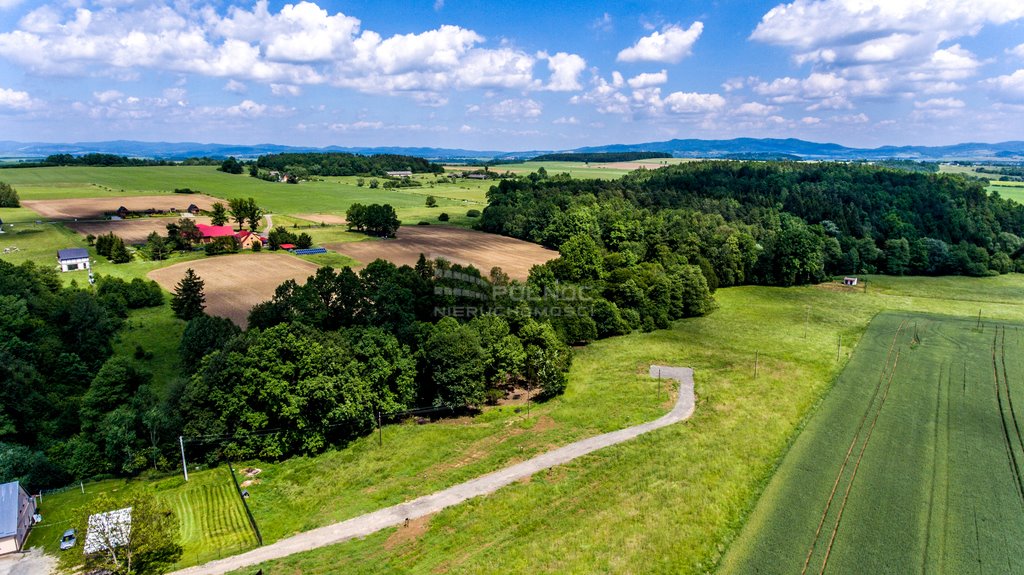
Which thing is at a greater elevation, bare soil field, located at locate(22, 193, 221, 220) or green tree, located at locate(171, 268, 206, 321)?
bare soil field, located at locate(22, 193, 221, 220)

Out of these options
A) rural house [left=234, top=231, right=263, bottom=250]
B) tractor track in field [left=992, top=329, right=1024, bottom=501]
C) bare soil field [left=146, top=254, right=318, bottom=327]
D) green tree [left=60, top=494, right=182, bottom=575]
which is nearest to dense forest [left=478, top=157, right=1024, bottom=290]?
tractor track in field [left=992, top=329, right=1024, bottom=501]

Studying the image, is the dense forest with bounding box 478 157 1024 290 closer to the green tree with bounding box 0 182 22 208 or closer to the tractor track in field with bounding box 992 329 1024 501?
the tractor track in field with bounding box 992 329 1024 501

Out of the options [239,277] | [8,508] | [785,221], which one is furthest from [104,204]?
[785,221]

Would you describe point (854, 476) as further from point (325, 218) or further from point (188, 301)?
point (325, 218)

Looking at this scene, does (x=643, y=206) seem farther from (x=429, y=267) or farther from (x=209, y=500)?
(x=209, y=500)

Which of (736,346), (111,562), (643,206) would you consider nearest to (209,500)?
(111,562)

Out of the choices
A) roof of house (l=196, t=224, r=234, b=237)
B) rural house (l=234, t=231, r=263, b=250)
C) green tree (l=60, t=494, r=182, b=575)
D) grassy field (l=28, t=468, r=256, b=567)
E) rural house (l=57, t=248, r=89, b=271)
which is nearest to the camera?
green tree (l=60, t=494, r=182, b=575)

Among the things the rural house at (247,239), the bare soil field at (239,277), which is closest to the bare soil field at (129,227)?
the rural house at (247,239)
